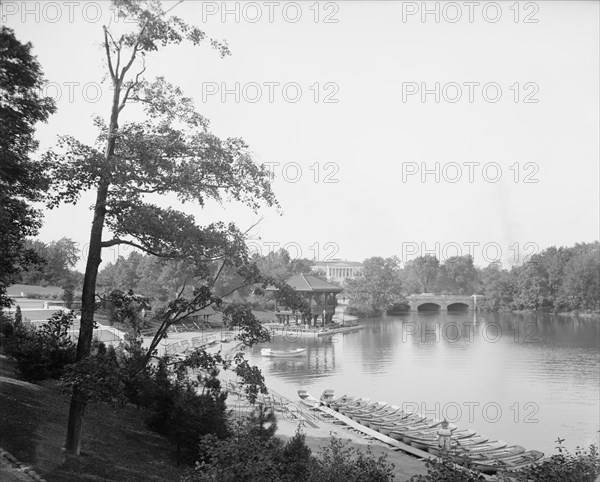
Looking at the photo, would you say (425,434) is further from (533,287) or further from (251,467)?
(533,287)

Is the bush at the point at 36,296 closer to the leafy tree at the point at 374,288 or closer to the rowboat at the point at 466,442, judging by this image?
the rowboat at the point at 466,442

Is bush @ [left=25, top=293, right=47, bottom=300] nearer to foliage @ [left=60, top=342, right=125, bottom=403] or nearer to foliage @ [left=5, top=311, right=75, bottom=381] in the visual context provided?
foliage @ [left=5, top=311, right=75, bottom=381]

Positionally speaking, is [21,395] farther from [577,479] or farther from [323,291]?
[323,291]

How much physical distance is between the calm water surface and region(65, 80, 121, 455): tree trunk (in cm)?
1144

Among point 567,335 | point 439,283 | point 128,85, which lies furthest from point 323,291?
point 439,283

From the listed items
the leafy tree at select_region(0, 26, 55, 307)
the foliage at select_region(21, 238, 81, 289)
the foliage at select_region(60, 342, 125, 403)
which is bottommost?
the foliage at select_region(60, 342, 125, 403)

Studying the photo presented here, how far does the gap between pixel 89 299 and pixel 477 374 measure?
64.2ft

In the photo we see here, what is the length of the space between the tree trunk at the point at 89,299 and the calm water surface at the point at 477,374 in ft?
37.5

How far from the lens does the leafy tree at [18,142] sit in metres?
7.08

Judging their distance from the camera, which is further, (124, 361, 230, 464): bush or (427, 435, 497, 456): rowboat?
(427, 435, 497, 456): rowboat

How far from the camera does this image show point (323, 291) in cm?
3841

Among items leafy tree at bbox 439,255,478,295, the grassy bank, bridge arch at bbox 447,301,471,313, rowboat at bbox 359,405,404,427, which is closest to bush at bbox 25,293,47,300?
the grassy bank

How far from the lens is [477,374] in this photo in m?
23.0

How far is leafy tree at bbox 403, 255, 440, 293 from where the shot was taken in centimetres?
7400
